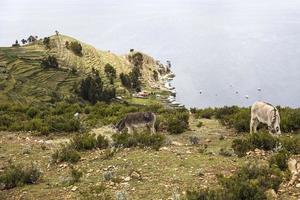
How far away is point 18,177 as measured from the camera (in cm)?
1071

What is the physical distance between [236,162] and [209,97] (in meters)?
96.9

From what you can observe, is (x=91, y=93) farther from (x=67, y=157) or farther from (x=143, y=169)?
(x=143, y=169)

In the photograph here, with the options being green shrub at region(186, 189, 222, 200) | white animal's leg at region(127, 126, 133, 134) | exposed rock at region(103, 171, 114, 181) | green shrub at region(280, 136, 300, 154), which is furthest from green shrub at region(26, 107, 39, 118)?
green shrub at region(186, 189, 222, 200)

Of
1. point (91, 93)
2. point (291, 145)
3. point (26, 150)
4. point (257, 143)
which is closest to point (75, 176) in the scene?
point (26, 150)

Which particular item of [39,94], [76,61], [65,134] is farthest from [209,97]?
[65,134]

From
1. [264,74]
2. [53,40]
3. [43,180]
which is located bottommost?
[43,180]

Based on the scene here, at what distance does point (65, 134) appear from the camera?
18.0 meters

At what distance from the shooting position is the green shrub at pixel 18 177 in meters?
10.6

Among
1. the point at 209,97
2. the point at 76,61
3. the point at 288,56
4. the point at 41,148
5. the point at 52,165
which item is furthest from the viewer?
the point at 76,61

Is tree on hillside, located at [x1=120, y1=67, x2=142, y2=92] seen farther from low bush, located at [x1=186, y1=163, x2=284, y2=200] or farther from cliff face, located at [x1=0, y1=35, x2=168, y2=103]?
low bush, located at [x1=186, y1=163, x2=284, y2=200]

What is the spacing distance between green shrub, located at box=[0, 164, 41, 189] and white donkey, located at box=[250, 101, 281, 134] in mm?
7955

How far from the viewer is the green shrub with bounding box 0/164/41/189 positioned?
34.8ft

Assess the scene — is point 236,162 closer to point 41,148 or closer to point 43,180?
point 43,180

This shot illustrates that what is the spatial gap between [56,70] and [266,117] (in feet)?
398
